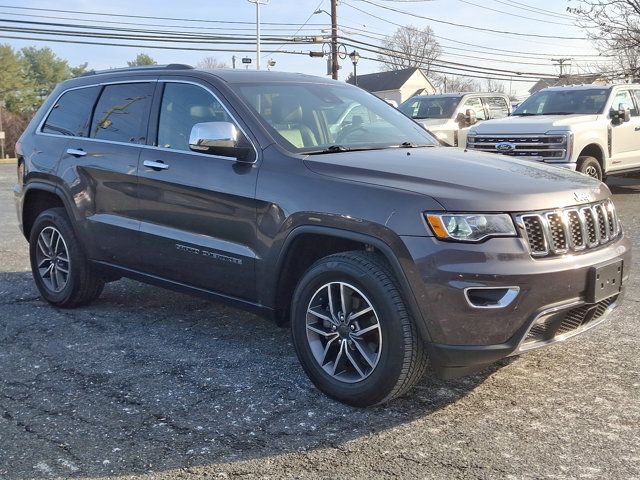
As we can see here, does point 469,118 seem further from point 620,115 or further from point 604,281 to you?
point 604,281

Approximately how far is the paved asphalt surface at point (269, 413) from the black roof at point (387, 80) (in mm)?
62077

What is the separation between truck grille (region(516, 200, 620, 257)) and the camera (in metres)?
3.40

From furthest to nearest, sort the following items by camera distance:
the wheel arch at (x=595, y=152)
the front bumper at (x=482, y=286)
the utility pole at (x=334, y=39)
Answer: the utility pole at (x=334, y=39)
the wheel arch at (x=595, y=152)
the front bumper at (x=482, y=286)

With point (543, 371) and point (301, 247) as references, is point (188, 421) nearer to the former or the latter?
point (301, 247)

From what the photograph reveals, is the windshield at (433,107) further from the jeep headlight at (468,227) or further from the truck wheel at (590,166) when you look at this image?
the jeep headlight at (468,227)

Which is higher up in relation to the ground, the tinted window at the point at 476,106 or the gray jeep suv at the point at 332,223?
the tinted window at the point at 476,106

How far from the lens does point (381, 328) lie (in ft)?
11.5

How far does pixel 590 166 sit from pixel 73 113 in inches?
327

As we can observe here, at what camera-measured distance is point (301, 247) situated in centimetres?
401

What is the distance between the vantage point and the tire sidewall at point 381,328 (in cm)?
347

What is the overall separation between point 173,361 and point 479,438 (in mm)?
2025

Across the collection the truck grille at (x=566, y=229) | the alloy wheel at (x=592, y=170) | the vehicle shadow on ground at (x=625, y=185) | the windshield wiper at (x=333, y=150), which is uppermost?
the windshield wiper at (x=333, y=150)

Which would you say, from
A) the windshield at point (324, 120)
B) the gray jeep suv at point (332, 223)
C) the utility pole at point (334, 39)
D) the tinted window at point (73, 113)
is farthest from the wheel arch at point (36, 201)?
the utility pole at point (334, 39)

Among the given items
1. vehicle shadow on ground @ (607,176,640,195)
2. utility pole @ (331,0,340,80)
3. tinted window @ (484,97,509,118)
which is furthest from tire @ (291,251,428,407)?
utility pole @ (331,0,340,80)
